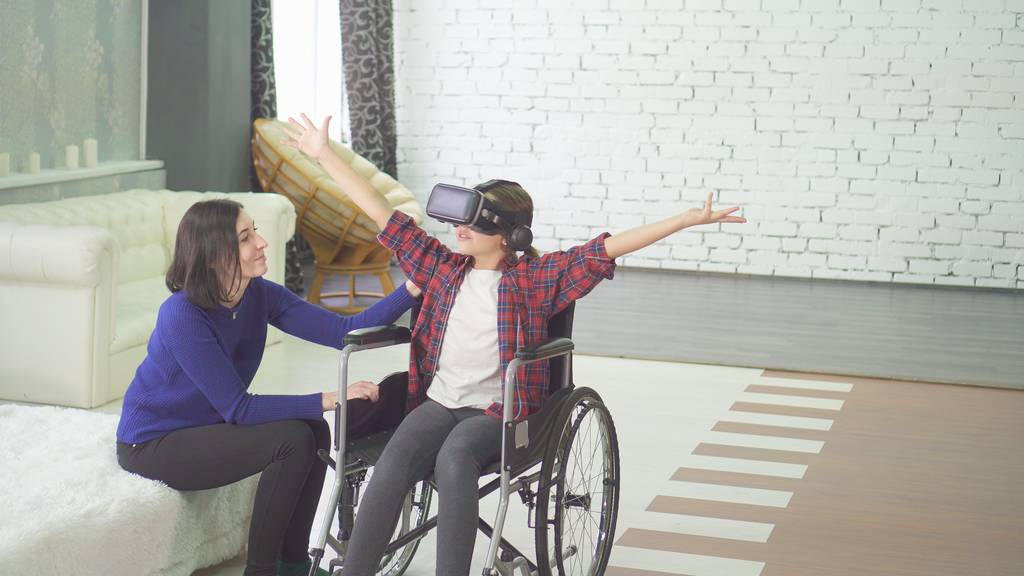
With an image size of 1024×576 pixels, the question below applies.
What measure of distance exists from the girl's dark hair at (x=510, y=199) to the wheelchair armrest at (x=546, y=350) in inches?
9.0

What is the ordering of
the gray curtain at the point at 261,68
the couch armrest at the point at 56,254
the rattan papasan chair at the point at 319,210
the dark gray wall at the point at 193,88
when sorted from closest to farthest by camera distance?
the couch armrest at the point at 56,254 < the dark gray wall at the point at 193,88 < the rattan papasan chair at the point at 319,210 < the gray curtain at the point at 261,68

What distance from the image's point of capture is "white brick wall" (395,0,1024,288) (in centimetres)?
710

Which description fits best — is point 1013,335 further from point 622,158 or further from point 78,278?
point 78,278

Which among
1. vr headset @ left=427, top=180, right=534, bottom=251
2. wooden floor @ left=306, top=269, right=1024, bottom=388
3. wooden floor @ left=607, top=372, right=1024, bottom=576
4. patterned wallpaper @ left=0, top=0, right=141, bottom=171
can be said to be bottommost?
wooden floor @ left=607, top=372, right=1024, bottom=576

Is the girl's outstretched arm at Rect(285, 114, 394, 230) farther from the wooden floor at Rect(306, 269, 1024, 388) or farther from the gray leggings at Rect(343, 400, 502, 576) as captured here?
the wooden floor at Rect(306, 269, 1024, 388)

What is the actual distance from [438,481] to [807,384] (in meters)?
2.77

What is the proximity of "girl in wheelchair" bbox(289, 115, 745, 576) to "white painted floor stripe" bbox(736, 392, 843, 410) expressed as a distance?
2.05m

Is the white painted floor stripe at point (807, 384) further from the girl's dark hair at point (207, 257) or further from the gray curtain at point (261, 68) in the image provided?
the girl's dark hair at point (207, 257)

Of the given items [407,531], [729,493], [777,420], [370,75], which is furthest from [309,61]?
[407,531]

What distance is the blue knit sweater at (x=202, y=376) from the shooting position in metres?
2.33

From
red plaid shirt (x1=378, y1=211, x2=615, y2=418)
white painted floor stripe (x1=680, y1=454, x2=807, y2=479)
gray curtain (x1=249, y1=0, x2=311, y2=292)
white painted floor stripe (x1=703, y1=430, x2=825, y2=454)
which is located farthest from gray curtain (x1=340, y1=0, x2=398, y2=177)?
red plaid shirt (x1=378, y1=211, x2=615, y2=418)

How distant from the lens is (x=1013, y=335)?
18.8ft

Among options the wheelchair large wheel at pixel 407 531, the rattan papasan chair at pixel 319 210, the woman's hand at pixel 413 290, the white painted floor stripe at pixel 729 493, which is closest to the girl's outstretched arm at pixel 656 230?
the woman's hand at pixel 413 290

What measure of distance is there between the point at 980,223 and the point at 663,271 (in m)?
1.86
